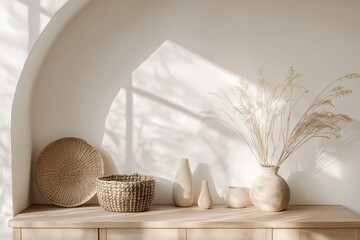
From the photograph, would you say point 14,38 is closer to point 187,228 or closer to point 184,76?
point 184,76

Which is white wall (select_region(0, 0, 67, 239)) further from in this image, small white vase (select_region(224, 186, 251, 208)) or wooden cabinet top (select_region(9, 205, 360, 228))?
small white vase (select_region(224, 186, 251, 208))

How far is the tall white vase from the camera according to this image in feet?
13.6

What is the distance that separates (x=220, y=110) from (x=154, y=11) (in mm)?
918

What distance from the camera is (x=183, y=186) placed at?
4145mm

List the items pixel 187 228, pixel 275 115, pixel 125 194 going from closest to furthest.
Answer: pixel 187 228
pixel 125 194
pixel 275 115

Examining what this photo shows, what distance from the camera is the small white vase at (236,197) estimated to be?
4.12m

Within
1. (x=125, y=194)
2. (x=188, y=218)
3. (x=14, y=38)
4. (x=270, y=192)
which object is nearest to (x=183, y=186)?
(x=188, y=218)

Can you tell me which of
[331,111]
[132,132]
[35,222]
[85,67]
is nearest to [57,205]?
[35,222]

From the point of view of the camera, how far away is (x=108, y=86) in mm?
4281

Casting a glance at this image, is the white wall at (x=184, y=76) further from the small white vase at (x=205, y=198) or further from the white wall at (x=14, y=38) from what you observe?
the white wall at (x=14, y=38)

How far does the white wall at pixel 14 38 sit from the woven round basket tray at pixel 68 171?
46 cm

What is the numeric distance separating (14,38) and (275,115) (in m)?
2.00

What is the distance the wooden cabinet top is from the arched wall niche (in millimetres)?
276

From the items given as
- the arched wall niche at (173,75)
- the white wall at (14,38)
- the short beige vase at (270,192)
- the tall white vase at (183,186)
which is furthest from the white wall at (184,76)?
the white wall at (14,38)
